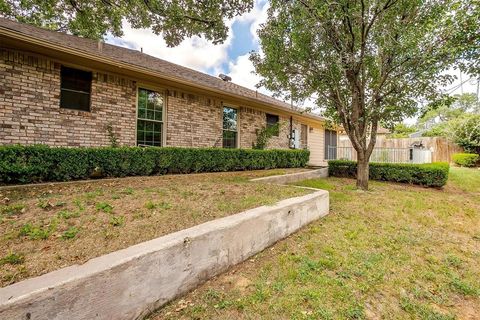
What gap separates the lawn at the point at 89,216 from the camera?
6.61 feet

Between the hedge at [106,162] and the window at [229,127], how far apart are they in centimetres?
149

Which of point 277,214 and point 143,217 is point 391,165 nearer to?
point 277,214

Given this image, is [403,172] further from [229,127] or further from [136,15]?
[136,15]

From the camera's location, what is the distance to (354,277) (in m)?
2.62

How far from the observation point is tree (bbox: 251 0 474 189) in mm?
5555

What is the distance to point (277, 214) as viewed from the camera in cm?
343

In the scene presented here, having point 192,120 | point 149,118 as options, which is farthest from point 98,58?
point 192,120

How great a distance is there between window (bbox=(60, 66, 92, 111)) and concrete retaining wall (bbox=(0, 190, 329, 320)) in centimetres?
572

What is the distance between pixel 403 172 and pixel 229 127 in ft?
23.2

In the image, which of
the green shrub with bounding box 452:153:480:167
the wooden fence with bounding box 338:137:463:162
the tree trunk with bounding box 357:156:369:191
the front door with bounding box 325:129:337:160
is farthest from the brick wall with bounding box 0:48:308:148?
the green shrub with bounding box 452:153:480:167

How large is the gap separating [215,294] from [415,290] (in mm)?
2103

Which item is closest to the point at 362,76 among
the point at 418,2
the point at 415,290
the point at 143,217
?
the point at 418,2

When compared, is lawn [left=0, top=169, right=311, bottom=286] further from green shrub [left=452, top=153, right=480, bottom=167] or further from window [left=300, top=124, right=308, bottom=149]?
green shrub [left=452, top=153, right=480, bottom=167]

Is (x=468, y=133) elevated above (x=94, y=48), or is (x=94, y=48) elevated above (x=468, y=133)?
(x=94, y=48)
